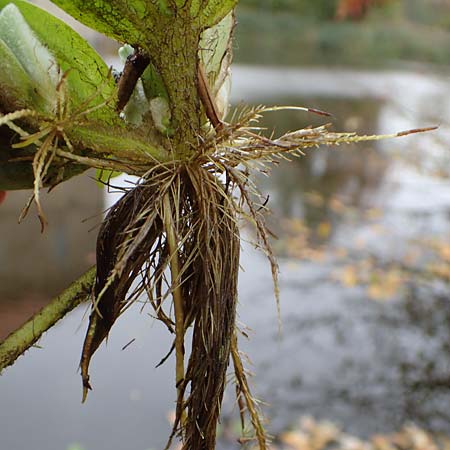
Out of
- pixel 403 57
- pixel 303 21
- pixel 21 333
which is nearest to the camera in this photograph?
pixel 21 333

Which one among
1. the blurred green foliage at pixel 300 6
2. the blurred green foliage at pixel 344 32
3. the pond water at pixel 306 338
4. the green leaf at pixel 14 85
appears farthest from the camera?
the blurred green foliage at pixel 300 6

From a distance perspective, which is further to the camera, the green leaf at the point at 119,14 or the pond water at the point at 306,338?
the pond water at the point at 306,338

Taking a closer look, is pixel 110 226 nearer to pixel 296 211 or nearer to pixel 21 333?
pixel 21 333

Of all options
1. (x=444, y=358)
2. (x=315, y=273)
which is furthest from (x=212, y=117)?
(x=315, y=273)

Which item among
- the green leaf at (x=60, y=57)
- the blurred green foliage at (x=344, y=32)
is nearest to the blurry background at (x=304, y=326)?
the green leaf at (x=60, y=57)

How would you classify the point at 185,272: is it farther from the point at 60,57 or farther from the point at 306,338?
the point at 306,338

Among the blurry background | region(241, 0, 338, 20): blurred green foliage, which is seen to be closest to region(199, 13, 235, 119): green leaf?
the blurry background

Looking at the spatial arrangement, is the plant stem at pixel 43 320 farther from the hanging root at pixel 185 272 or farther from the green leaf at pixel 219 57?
the green leaf at pixel 219 57
